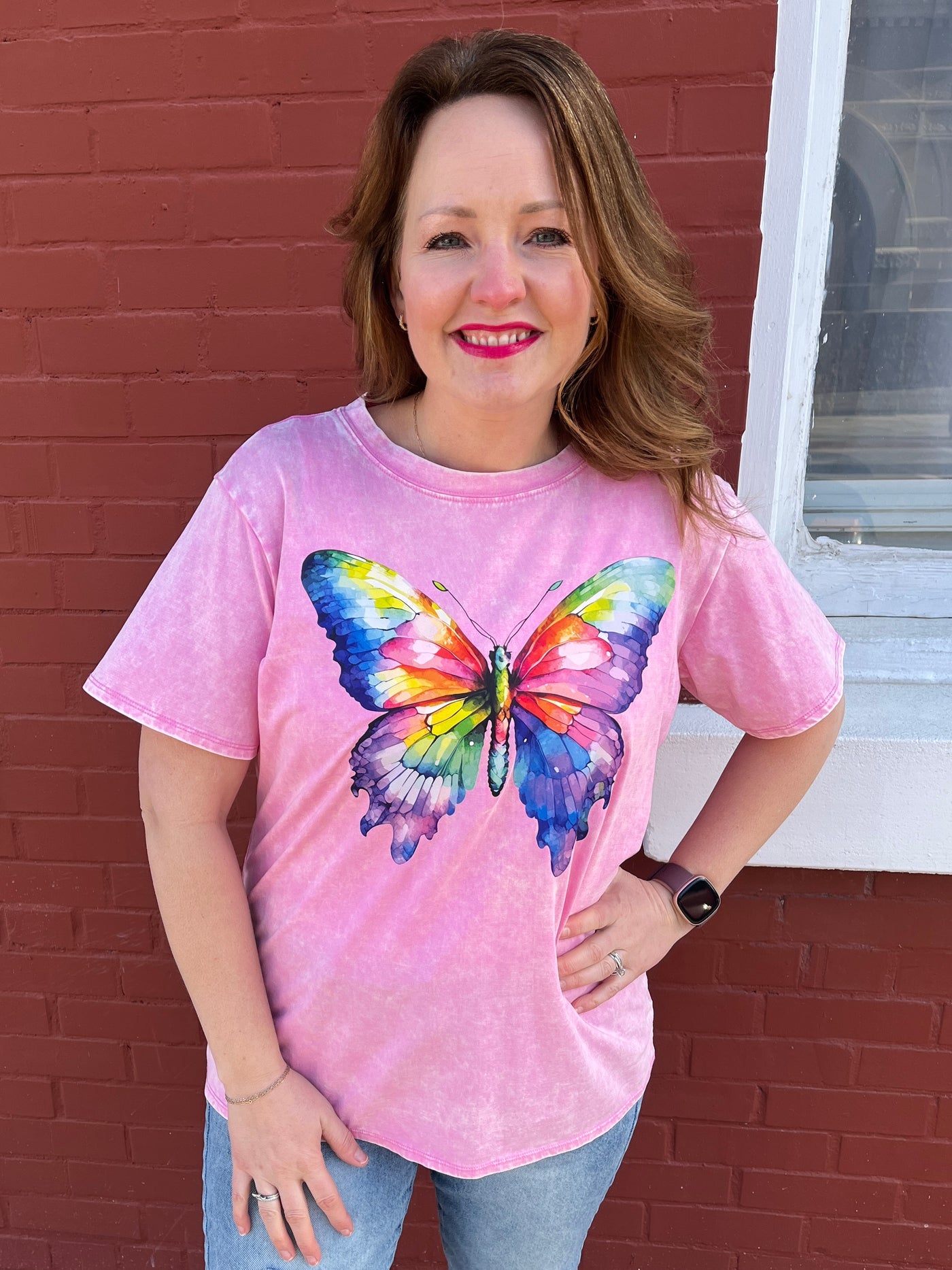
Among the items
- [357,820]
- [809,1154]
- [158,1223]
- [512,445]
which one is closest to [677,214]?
[512,445]

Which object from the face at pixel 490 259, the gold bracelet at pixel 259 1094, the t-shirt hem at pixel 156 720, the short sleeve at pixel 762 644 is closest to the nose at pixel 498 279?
the face at pixel 490 259

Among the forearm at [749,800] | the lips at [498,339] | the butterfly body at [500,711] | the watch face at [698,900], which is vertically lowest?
the watch face at [698,900]

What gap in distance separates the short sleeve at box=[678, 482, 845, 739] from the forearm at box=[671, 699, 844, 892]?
60 mm

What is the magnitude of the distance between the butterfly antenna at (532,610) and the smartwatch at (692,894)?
55 centimetres

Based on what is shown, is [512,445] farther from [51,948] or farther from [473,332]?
[51,948]

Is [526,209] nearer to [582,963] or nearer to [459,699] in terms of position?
[459,699]

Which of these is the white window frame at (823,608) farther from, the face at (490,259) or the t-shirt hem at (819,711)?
the face at (490,259)

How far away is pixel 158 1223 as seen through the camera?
2.20 m

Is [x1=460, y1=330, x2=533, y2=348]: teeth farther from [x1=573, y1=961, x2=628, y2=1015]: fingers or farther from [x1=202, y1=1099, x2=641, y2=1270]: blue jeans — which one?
[x1=202, y1=1099, x2=641, y2=1270]: blue jeans

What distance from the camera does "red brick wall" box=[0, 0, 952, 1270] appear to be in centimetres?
160

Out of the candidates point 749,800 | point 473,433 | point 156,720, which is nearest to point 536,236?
point 473,433

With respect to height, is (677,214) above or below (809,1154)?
above

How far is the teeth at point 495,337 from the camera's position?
3.85 feet

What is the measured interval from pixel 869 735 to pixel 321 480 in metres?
1.11
